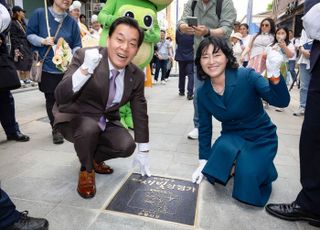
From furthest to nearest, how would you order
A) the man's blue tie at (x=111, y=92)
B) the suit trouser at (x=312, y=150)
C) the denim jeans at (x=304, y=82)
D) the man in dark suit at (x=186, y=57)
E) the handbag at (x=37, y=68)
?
the man in dark suit at (x=186, y=57) → the denim jeans at (x=304, y=82) → the handbag at (x=37, y=68) → the man's blue tie at (x=111, y=92) → the suit trouser at (x=312, y=150)

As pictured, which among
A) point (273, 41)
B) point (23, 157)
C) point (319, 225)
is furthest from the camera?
point (273, 41)

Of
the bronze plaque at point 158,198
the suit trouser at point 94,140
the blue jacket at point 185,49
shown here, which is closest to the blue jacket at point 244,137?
Result: the bronze plaque at point 158,198

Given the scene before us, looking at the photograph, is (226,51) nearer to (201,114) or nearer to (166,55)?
(201,114)

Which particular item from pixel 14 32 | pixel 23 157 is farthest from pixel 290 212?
pixel 14 32

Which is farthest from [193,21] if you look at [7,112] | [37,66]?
[7,112]

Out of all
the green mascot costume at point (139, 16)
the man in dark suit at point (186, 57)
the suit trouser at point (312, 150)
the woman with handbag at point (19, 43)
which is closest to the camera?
the suit trouser at point (312, 150)

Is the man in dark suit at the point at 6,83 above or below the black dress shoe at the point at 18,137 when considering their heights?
above

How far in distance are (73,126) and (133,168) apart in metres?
0.68

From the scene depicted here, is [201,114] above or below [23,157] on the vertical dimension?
above

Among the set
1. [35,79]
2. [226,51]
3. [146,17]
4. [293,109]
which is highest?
[146,17]

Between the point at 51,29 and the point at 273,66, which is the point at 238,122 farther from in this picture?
the point at 51,29

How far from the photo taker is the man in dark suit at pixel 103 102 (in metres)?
2.08

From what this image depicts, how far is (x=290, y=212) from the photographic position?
1.89 metres

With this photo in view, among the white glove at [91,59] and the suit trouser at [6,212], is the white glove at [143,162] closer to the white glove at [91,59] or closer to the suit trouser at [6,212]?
the white glove at [91,59]
